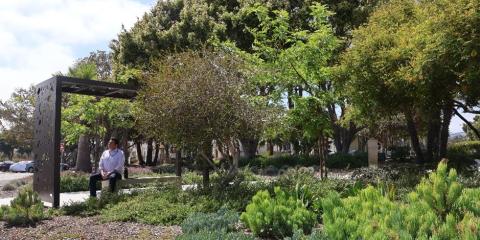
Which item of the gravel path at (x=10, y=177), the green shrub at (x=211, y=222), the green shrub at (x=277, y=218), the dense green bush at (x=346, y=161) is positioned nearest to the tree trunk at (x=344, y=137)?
the dense green bush at (x=346, y=161)

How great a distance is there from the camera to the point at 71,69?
22.0 metres

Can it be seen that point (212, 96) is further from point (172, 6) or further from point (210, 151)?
point (172, 6)

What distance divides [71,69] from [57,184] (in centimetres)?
1176

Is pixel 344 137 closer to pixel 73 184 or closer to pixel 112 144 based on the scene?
pixel 73 184

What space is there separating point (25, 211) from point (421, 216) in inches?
284

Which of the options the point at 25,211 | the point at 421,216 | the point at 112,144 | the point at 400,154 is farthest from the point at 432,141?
the point at 421,216

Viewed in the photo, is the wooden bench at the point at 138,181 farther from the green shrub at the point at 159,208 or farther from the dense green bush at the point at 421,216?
the dense green bush at the point at 421,216

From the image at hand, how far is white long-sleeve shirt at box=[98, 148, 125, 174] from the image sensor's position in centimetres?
1183

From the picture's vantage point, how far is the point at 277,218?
6438mm

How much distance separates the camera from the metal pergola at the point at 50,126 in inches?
443

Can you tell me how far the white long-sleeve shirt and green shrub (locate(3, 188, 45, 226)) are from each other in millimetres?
2370

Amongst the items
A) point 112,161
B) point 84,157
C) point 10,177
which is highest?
point 84,157

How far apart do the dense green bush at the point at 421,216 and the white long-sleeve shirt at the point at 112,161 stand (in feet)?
25.3

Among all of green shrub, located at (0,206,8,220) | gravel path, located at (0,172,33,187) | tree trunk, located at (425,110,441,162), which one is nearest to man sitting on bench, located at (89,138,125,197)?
green shrub, located at (0,206,8,220)
